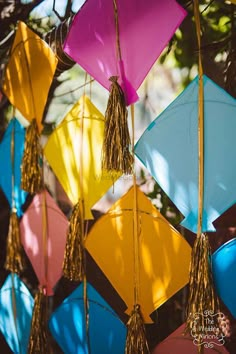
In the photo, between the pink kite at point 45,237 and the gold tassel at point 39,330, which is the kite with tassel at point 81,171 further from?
the gold tassel at point 39,330

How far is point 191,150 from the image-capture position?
134 cm

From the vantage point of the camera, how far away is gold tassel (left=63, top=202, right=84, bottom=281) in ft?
5.24

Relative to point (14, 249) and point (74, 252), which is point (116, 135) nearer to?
point (74, 252)

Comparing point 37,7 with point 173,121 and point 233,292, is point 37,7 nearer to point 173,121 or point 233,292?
point 173,121

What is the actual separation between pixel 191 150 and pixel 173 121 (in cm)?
11

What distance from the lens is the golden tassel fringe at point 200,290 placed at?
1.27 metres

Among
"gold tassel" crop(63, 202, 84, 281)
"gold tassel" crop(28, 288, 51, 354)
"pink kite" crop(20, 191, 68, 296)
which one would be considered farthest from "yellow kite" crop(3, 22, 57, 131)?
"gold tassel" crop(28, 288, 51, 354)

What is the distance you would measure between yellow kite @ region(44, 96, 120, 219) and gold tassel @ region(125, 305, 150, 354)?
Result: 0.39 m

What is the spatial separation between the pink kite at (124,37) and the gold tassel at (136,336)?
730 millimetres

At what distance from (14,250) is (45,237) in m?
0.18

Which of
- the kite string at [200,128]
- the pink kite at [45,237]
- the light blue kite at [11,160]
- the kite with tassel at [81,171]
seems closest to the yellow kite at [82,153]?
the kite with tassel at [81,171]

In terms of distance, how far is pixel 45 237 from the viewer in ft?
5.77

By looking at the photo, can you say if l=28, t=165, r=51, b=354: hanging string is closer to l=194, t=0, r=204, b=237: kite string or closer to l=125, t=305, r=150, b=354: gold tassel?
l=125, t=305, r=150, b=354: gold tassel

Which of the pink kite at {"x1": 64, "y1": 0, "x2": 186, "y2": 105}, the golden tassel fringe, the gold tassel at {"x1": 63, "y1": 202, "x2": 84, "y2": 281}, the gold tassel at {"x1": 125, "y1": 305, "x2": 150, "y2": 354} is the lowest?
the gold tassel at {"x1": 125, "y1": 305, "x2": 150, "y2": 354}
